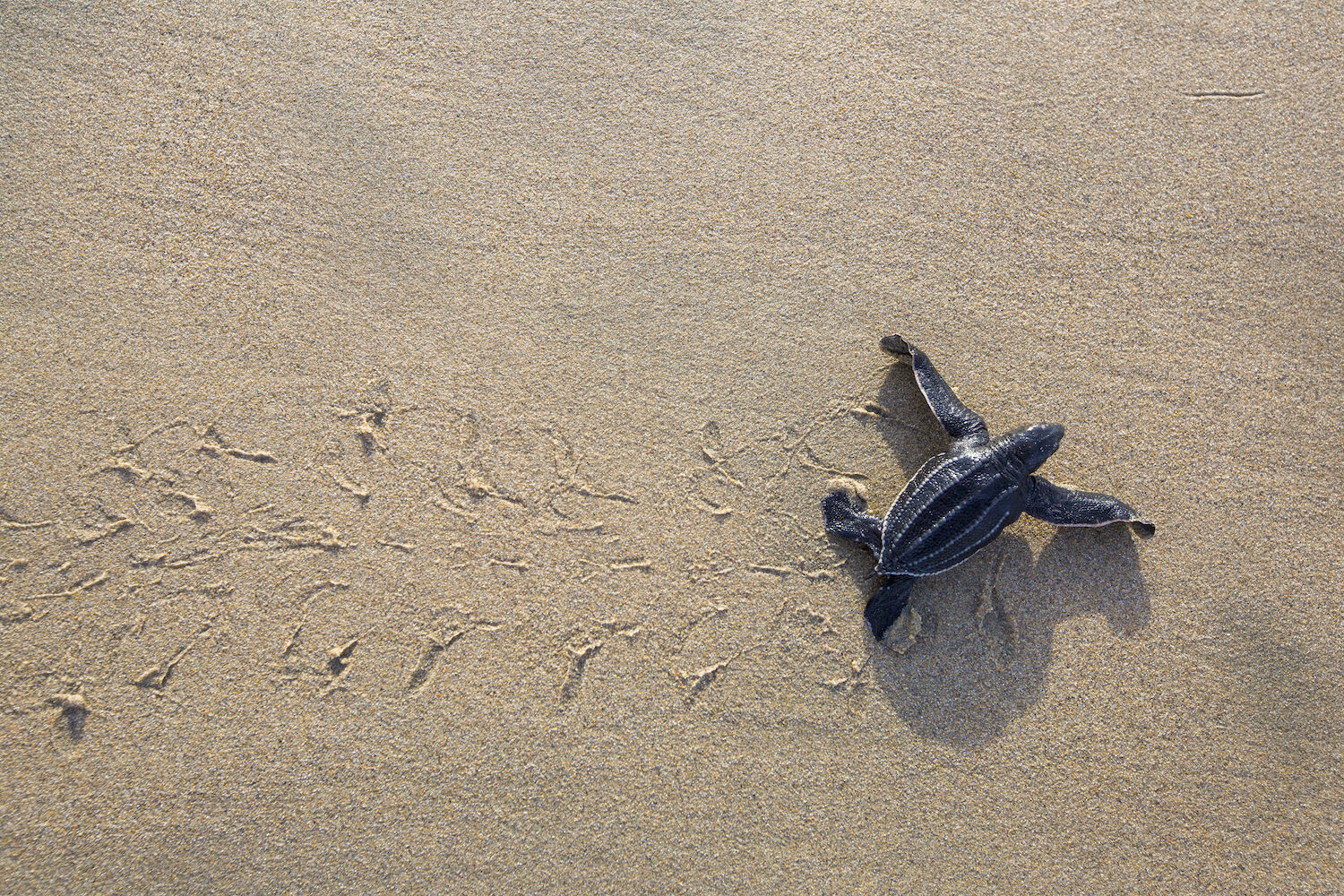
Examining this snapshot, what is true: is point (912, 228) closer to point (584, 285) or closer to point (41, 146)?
point (584, 285)

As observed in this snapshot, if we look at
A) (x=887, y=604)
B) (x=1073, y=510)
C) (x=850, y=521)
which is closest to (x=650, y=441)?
(x=850, y=521)

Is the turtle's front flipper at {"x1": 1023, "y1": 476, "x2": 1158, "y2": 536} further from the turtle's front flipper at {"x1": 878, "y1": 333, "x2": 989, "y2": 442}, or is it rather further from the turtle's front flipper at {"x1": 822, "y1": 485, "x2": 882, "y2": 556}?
the turtle's front flipper at {"x1": 822, "y1": 485, "x2": 882, "y2": 556}

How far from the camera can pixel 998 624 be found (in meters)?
2.49

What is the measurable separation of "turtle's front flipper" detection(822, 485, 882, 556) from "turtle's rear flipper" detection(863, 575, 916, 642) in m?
0.13

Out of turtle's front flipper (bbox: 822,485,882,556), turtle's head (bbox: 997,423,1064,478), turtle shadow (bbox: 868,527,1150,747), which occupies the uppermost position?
turtle's head (bbox: 997,423,1064,478)

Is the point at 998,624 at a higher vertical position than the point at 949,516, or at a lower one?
lower

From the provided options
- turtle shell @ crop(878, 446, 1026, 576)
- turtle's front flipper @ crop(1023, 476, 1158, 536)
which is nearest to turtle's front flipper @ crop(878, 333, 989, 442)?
turtle shell @ crop(878, 446, 1026, 576)

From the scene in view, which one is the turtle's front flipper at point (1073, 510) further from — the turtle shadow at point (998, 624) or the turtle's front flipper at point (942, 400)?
the turtle's front flipper at point (942, 400)

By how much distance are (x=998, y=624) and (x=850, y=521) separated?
2.12 feet

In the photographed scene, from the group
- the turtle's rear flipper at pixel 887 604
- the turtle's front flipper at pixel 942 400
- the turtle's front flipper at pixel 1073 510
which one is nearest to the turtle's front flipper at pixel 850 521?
the turtle's rear flipper at pixel 887 604

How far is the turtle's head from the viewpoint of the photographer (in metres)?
2.39

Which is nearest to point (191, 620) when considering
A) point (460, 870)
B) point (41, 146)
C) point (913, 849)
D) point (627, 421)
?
point (460, 870)

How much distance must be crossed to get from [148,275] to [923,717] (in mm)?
3286

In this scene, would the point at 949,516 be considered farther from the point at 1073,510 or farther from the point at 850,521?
the point at 1073,510
